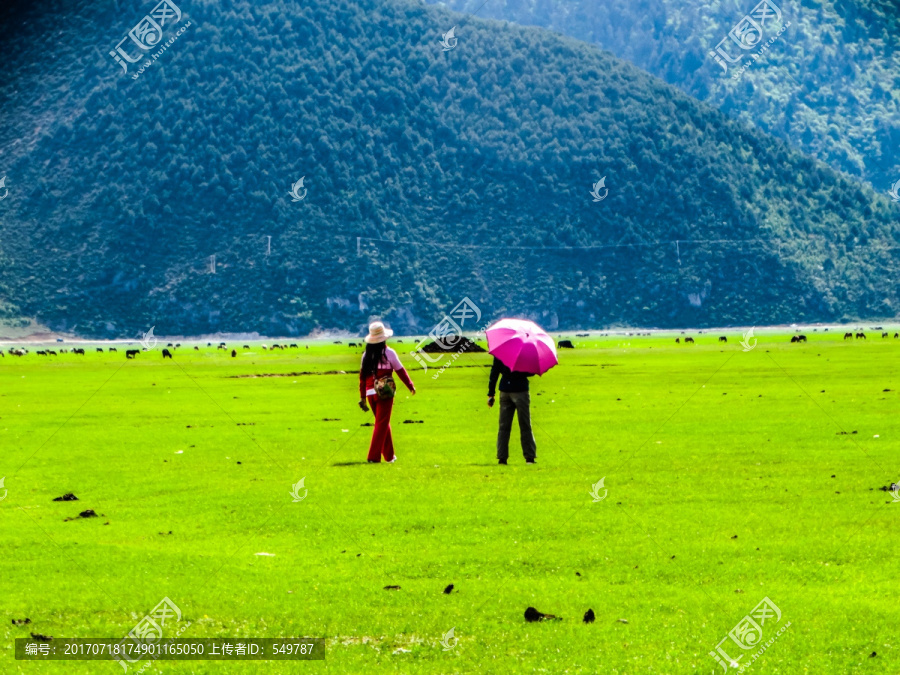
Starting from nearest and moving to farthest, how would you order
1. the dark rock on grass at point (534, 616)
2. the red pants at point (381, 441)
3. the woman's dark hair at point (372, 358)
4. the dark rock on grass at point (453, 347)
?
the dark rock on grass at point (534, 616) < the woman's dark hair at point (372, 358) < the red pants at point (381, 441) < the dark rock on grass at point (453, 347)

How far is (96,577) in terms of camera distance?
13.5 meters

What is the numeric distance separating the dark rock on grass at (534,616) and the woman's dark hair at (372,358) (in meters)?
10.8

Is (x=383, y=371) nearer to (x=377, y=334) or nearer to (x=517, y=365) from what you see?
(x=377, y=334)

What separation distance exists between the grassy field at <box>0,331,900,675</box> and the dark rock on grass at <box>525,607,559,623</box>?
12cm

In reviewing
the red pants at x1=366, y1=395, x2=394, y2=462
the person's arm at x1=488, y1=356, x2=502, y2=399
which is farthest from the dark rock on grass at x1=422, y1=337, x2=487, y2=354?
the person's arm at x1=488, y1=356, x2=502, y2=399

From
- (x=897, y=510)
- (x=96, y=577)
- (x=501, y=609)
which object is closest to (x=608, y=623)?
(x=501, y=609)

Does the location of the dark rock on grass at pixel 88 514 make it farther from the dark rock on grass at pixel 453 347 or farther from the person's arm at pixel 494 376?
the dark rock on grass at pixel 453 347

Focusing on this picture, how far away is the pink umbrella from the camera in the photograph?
21.7 meters

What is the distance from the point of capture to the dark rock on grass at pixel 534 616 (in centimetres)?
1152

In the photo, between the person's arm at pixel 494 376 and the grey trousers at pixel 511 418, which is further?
the grey trousers at pixel 511 418

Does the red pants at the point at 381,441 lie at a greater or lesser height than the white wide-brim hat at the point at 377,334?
lesser

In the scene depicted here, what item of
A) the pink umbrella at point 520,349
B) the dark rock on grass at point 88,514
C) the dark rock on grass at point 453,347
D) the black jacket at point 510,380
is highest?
the pink umbrella at point 520,349

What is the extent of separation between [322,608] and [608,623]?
8.87ft

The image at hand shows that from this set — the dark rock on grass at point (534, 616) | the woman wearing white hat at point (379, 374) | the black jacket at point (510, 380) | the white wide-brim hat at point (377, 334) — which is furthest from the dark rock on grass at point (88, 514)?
the dark rock on grass at point (534, 616)
